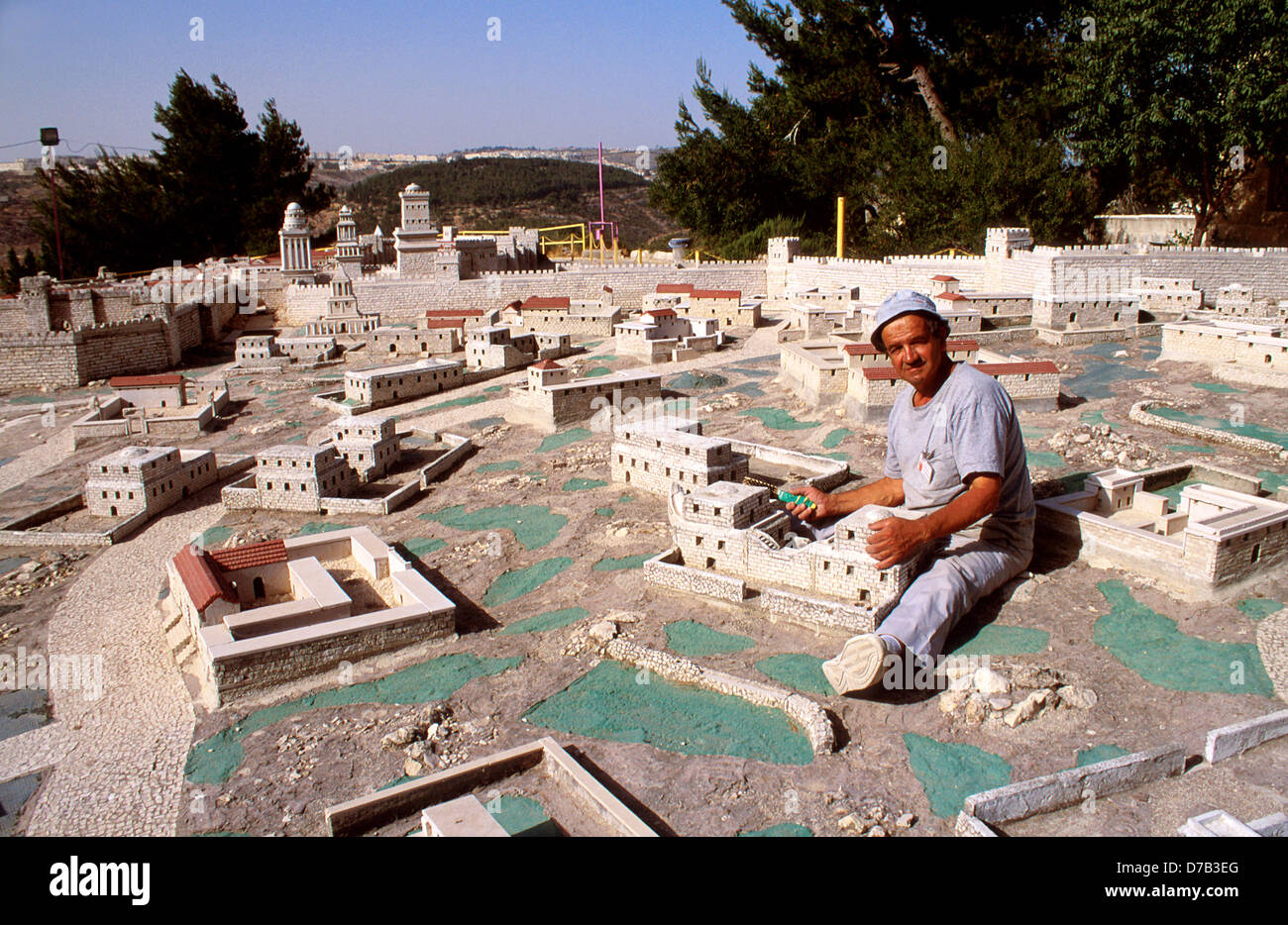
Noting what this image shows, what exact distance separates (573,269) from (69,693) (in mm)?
37979

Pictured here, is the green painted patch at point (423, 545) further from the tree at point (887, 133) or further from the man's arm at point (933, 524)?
the tree at point (887, 133)

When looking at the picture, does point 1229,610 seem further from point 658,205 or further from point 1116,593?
point 658,205

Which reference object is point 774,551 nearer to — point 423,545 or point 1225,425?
point 423,545

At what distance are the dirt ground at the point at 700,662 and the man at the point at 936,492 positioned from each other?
109 centimetres

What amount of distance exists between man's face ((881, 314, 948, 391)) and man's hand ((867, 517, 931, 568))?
4.93ft

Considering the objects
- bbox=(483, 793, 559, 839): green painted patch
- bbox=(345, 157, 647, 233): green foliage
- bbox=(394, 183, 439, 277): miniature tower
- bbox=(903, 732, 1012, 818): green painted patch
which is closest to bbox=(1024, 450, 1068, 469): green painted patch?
bbox=(903, 732, 1012, 818): green painted patch

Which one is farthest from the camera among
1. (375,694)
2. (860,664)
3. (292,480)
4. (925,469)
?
(292,480)

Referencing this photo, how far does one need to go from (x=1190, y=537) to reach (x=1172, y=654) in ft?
6.64

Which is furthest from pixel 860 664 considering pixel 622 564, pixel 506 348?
pixel 506 348

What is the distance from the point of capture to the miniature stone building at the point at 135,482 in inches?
895

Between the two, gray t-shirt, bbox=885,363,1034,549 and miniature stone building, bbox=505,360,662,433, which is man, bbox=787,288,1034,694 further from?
miniature stone building, bbox=505,360,662,433

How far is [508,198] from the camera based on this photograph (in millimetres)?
107438

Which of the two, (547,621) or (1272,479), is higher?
(1272,479)

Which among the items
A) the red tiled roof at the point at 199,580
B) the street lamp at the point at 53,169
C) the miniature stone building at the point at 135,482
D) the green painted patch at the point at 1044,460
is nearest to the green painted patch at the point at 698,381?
the green painted patch at the point at 1044,460
